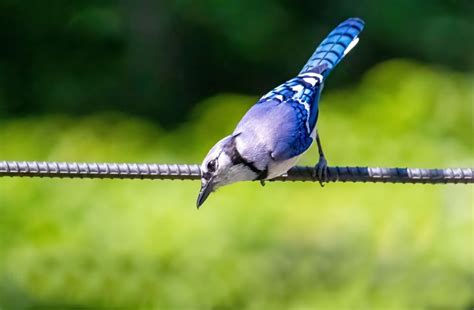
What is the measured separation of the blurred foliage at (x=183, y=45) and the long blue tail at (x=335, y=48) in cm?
164

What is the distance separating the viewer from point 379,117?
443 cm

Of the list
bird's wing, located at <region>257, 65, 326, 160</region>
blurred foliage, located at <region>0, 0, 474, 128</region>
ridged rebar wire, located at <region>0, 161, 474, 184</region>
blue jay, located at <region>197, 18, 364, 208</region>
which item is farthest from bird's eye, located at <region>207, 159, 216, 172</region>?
blurred foliage, located at <region>0, 0, 474, 128</region>

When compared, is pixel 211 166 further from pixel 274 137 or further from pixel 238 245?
pixel 238 245

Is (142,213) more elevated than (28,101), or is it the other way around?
(142,213)

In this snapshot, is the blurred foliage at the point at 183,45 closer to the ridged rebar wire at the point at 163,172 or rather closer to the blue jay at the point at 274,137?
the blue jay at the point at 274,137

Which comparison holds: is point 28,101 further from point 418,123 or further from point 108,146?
point 418,123

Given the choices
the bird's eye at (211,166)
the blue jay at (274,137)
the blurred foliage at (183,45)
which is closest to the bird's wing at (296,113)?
the blue jay at (274,137)

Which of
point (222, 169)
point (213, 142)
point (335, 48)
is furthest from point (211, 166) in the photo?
point (213, 142)

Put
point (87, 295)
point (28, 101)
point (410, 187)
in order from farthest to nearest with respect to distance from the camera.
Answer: point (28, 101) < point (410, 187) < point (87, 295)

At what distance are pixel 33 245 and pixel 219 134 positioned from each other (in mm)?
985

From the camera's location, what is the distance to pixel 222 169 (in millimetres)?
3031

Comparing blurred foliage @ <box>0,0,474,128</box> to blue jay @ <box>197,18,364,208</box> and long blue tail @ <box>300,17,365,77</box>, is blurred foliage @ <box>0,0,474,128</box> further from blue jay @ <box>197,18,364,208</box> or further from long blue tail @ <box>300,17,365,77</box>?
blue jay @ <box>197,18,364,208</box>

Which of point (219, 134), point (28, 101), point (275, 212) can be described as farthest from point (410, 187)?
point (28, 101)

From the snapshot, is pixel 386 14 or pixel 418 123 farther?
pixel 386 14
